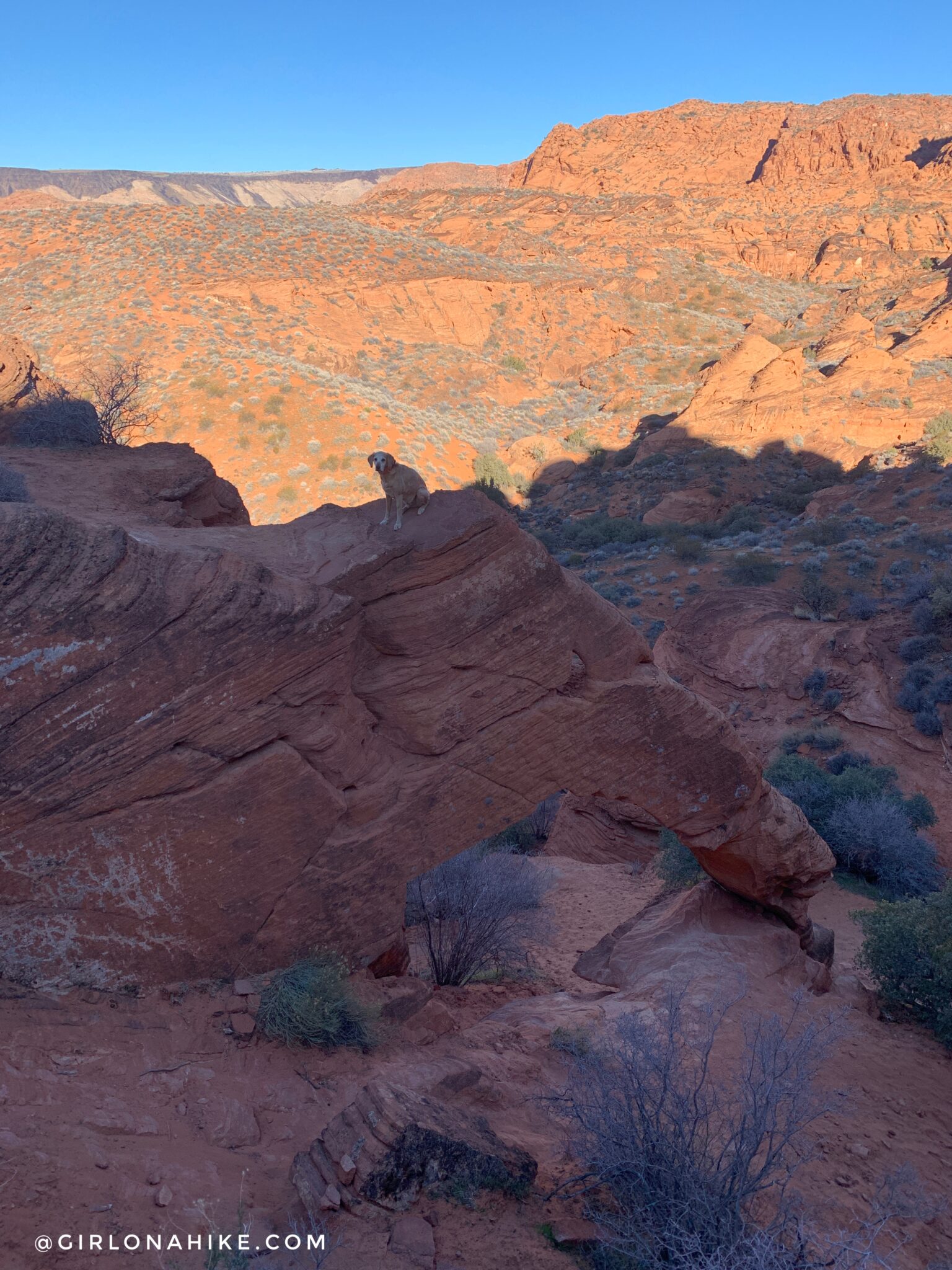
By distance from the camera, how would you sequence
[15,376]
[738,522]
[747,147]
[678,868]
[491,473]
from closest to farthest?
[678,868], [15,376], [738,522], [491,473], [747,147]

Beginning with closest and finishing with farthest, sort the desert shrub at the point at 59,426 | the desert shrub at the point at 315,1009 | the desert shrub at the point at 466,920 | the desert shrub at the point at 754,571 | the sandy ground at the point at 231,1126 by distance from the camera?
the sandy ground at the point at 231,1126 → the desert shrub at the point at 315,1009 → the desert shrub at the point at 466,920 → the desert shrub at the point at 59,426 → the desert shrub at the point at 754,571

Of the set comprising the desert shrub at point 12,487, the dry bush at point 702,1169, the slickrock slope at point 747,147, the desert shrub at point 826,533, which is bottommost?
the dry bush at point 702,1169

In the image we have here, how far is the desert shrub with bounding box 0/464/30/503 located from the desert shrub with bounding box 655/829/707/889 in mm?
9142

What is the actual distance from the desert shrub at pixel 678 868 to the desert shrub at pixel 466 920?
2.62 meters

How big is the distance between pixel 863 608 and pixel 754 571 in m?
3.52

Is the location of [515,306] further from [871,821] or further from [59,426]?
[59,426]

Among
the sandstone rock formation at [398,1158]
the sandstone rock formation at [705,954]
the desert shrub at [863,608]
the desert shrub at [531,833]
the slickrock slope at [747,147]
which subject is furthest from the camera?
the slickrock slope at [747,147]

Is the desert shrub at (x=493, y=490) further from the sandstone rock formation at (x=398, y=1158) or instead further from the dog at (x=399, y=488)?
the sandstone rock formation at (x=398, y=1158)

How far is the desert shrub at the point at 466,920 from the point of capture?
9.41m

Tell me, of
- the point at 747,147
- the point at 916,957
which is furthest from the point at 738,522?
the point at 747,147

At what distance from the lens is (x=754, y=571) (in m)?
22.3

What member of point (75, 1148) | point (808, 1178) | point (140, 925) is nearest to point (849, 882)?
point (808, 1178)

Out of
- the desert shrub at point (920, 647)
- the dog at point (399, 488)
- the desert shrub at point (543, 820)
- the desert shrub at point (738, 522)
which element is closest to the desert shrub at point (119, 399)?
the dog at point (399, 488)

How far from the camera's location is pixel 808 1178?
5.88 m
